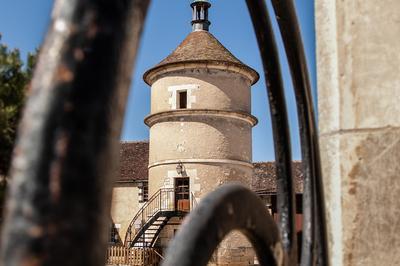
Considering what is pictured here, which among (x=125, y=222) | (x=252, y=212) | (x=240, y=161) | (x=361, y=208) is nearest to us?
(x=252, y=212)

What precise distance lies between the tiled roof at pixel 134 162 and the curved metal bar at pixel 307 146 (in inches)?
992

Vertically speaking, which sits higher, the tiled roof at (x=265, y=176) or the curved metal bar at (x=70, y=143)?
the tiled roof at (x=265, y=176)

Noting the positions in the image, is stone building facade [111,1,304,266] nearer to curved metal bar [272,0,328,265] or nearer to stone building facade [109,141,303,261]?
stone building facade [109,141,303,261]

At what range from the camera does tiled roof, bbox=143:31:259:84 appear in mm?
22172

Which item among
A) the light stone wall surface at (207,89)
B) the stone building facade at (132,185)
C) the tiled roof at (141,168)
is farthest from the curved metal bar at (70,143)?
the stone building facade at (132,185)

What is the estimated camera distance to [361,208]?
1.02 meters

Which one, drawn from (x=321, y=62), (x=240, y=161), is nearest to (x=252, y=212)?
(x=321, y=62)

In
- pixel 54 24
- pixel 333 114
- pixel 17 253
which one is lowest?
pixel 17 253

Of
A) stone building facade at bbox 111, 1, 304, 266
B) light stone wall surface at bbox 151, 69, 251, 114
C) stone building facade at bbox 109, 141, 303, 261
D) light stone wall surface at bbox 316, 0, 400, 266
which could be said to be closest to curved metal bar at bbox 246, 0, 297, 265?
light stone wall surface at bbox 316, 0, 400, 266

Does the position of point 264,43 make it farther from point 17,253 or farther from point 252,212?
point 17,253

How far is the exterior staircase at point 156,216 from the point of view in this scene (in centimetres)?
2206

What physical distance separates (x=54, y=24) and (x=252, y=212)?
1.21 feet

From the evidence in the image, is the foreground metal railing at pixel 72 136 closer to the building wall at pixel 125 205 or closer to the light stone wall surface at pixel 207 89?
the light stone wall surface at pixel 207 89

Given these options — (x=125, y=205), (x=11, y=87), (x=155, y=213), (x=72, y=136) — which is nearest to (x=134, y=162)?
(x=125, y=205)
